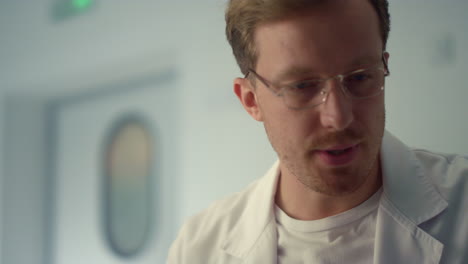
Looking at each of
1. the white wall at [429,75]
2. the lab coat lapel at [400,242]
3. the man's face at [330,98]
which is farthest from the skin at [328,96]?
the white wall at [429,75]

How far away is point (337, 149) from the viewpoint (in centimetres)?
89

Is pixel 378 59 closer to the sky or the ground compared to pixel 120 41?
closer to the ground

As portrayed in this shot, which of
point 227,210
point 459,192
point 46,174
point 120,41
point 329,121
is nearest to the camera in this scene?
point 329,121

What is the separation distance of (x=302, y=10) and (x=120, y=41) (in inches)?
53.2

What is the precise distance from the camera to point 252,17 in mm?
1001

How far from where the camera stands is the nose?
0.85m

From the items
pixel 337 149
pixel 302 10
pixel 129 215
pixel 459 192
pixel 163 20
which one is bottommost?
pixel 129 215

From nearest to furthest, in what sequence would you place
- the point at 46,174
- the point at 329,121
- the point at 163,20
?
the point at 329,121, the point at 163,20, the point at 46,174

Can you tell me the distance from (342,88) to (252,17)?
0.29 m

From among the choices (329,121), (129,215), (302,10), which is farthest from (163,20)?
(329,121)

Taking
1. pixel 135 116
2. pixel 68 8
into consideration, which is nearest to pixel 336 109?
pixel 135 116

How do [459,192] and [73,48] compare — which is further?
[73,48]

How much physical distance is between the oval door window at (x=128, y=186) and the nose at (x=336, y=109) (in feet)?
4.21

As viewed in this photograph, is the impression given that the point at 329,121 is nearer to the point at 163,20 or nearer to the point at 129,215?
the point at 163,20
